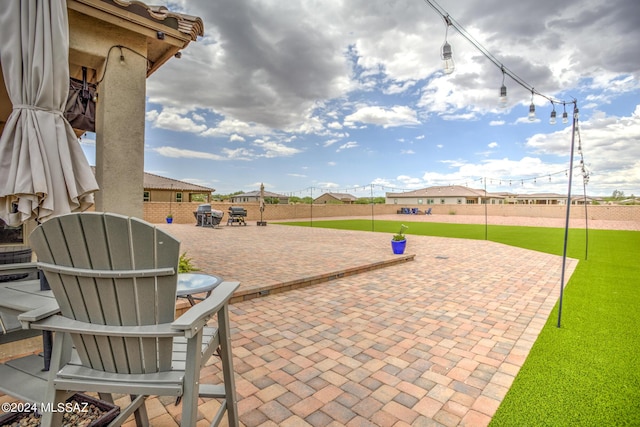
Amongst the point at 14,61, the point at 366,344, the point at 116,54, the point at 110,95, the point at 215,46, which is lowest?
the point at 366,344

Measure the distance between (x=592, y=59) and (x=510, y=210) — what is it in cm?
2411

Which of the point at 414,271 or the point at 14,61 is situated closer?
the point at 14,61

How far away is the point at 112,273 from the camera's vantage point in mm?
990

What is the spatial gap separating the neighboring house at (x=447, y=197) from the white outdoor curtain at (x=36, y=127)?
4467 cm

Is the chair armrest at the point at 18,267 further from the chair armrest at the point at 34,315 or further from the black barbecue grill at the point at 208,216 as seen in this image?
the black barbecue grill at the point at 208,216

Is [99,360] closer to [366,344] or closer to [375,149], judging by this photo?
[366,344]

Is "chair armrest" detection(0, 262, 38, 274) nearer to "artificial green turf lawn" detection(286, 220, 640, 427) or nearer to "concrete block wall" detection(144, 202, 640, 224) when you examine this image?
"artificial green turf lawn" detection(286, 220, 640, 427)

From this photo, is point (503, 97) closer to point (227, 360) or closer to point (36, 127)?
point (227, 360)

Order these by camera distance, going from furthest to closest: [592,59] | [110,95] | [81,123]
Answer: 1. [592,59]
2. [81,123]
3. [110,95]

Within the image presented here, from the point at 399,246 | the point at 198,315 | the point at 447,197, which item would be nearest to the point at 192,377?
the point at 198,315

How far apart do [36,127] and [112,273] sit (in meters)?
1.49

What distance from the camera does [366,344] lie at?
99.8 inches

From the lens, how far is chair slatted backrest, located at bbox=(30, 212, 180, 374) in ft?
3.26

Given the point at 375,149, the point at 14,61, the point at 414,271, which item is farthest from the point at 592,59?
the point at 375,149
